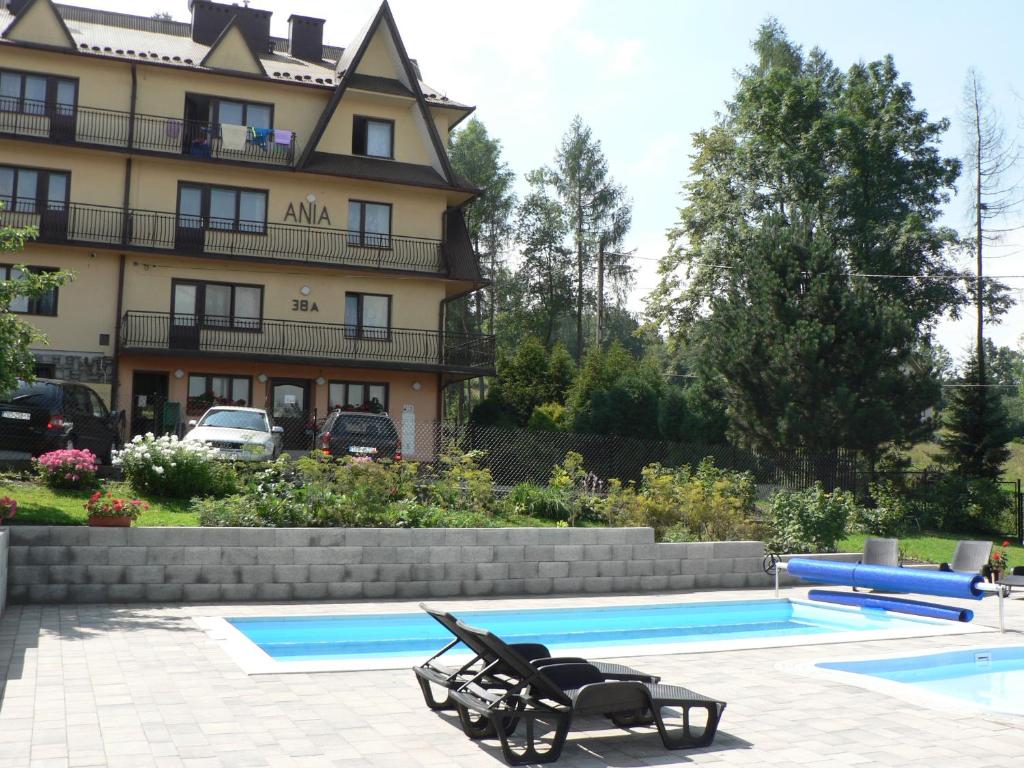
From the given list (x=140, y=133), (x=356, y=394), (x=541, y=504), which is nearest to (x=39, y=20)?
(x=140, y=133)

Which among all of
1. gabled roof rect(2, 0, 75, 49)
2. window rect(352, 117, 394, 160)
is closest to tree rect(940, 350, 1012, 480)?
window rect(352, 117, 394, 160)

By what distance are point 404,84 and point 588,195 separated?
20.6 m

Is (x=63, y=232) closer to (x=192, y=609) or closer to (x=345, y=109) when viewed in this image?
(x=345, y=109)

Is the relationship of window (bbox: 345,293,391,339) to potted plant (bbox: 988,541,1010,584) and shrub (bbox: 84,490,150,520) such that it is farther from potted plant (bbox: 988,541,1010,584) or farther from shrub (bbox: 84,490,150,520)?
potted plant (bbox: 988,541,1010,584)

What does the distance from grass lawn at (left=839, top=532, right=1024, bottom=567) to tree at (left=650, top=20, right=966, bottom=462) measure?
10.3 ft

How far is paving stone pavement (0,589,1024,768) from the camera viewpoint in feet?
18.4

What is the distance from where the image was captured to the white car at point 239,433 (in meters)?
17.9

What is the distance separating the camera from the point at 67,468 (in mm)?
14211

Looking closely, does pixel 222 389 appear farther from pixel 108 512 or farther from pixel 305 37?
pixel 108 512

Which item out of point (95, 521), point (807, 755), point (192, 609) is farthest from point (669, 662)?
point (95, 521)

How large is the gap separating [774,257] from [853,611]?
15.0 m

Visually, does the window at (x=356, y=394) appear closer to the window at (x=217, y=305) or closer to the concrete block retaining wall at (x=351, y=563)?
the window at (x=217, y=305)

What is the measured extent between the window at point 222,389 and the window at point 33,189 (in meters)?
6.16

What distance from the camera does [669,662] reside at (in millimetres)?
9164
